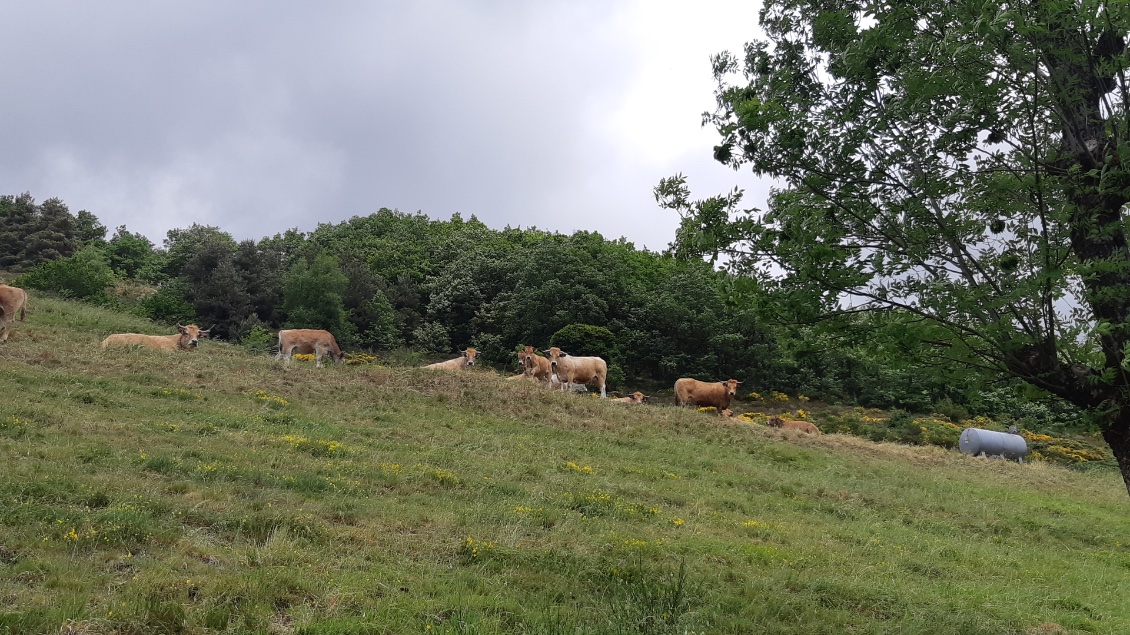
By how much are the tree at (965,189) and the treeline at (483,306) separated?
30076mm

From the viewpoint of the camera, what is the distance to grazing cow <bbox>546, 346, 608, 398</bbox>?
2874cm

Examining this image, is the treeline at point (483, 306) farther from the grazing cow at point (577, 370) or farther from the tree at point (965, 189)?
the tree at point (965, 189)

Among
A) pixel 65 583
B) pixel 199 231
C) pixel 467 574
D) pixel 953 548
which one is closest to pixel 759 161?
pixel 467 574

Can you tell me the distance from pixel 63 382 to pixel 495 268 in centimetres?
3727

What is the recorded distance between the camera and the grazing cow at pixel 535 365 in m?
28.9

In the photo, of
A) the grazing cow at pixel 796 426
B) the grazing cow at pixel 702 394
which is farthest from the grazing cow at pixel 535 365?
the grazing cow at pixel 796 426

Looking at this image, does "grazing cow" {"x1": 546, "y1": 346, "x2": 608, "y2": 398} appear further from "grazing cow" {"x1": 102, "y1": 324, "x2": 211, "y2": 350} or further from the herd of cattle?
"grazing cow" {"x1": 102, "y1": 324, "x2": 211, "y2": 350}

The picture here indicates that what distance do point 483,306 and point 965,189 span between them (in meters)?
43.4

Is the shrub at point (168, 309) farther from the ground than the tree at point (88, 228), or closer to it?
closer to it

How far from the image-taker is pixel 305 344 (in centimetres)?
2675

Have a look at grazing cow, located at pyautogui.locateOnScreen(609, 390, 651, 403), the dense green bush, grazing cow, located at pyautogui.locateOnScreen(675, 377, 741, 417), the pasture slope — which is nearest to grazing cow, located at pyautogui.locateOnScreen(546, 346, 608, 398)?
grazing cow, located at pyautogui.locateOnScreen(609, 390, 651, 403)

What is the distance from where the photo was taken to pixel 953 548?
11211 mm

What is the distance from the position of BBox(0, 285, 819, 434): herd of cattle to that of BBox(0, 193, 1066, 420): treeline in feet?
21.8

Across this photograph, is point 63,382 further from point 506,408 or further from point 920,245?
point 920,245
